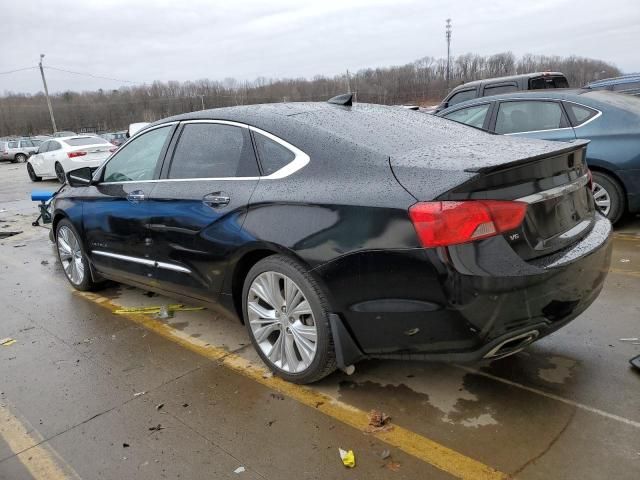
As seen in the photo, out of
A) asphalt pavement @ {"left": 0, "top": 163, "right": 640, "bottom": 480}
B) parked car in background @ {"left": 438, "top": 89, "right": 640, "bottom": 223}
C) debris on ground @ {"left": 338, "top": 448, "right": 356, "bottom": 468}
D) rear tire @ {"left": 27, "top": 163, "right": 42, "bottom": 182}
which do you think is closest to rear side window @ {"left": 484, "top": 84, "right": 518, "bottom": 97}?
parked car in background @ {"left": 438, "top": 89, "right": 640, "bottom": 223}

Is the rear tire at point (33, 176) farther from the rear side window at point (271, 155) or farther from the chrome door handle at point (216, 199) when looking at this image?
the rear side window at point (271, 155)

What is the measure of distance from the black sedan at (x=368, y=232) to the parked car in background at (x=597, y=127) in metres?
2.96

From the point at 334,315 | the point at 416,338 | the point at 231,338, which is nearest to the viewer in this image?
the point at 416,338

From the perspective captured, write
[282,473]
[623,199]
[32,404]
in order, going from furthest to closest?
[623,199] < [32,404] < [282,473]

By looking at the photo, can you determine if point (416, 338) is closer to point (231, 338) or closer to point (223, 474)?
point (223, 474)

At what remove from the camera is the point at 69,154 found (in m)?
16.6

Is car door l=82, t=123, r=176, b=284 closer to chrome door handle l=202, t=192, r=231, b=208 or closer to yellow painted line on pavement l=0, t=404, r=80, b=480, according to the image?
chrome door handle l=202, t=192, r=231, b=208

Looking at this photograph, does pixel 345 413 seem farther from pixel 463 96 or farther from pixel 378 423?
pixel 463 96

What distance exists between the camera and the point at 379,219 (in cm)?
259

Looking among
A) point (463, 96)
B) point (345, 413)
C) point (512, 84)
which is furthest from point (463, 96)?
Answer: point (345, 413)

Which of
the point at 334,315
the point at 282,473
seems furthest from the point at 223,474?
the point at 334,315

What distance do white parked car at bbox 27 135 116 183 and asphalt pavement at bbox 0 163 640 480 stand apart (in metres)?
13.2

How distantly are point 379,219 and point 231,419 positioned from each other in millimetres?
1372

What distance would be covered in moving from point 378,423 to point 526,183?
1.44 meters
